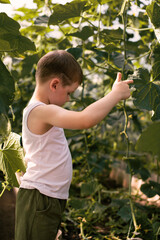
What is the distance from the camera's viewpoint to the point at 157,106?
0.91m

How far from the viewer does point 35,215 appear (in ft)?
2.75

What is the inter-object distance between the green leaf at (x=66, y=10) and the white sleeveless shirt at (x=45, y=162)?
34 centimetres

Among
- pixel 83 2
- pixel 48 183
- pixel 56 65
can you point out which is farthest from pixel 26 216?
pixel 83 2

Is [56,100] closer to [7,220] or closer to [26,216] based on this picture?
[26,216]

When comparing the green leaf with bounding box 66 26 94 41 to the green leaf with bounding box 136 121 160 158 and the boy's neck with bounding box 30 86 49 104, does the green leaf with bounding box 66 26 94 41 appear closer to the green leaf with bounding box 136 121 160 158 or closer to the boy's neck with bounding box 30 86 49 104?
the boy's neck with bounding box 30 86 49 104

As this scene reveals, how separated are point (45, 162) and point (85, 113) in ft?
0.77

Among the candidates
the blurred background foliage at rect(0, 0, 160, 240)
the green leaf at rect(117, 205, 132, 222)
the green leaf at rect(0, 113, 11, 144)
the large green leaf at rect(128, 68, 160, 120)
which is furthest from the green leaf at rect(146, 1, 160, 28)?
the green leaf at rect(117, 205, 132, 222)

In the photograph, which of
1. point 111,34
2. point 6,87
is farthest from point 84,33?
point 6,87

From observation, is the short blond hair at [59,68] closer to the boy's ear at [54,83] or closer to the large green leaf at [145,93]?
the boy's ear at [54,83]

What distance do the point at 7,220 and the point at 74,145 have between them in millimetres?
622

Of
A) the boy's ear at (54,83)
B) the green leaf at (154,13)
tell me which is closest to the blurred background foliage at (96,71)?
the green leaf at (154,13)

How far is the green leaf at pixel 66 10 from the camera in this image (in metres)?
0.95

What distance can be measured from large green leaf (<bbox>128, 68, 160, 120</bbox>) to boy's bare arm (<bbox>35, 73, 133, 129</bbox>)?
13 cm

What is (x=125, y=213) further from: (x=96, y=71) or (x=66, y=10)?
(x=66, y=10)
